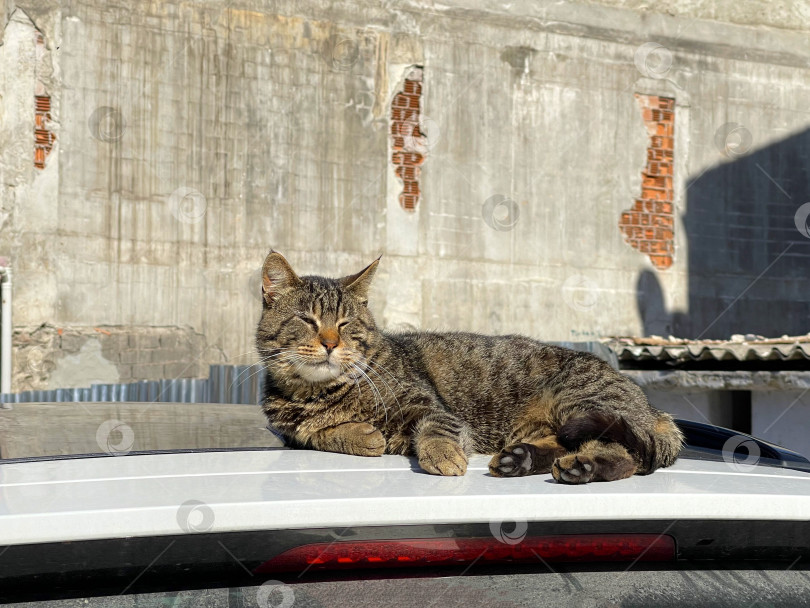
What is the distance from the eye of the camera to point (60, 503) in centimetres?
140

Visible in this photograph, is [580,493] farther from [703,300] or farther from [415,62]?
[703,300]

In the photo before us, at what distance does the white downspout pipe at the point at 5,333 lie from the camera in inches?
464

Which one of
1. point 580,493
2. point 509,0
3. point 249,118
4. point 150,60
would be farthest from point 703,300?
point 580,493

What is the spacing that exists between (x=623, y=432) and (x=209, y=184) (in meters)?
11.4
